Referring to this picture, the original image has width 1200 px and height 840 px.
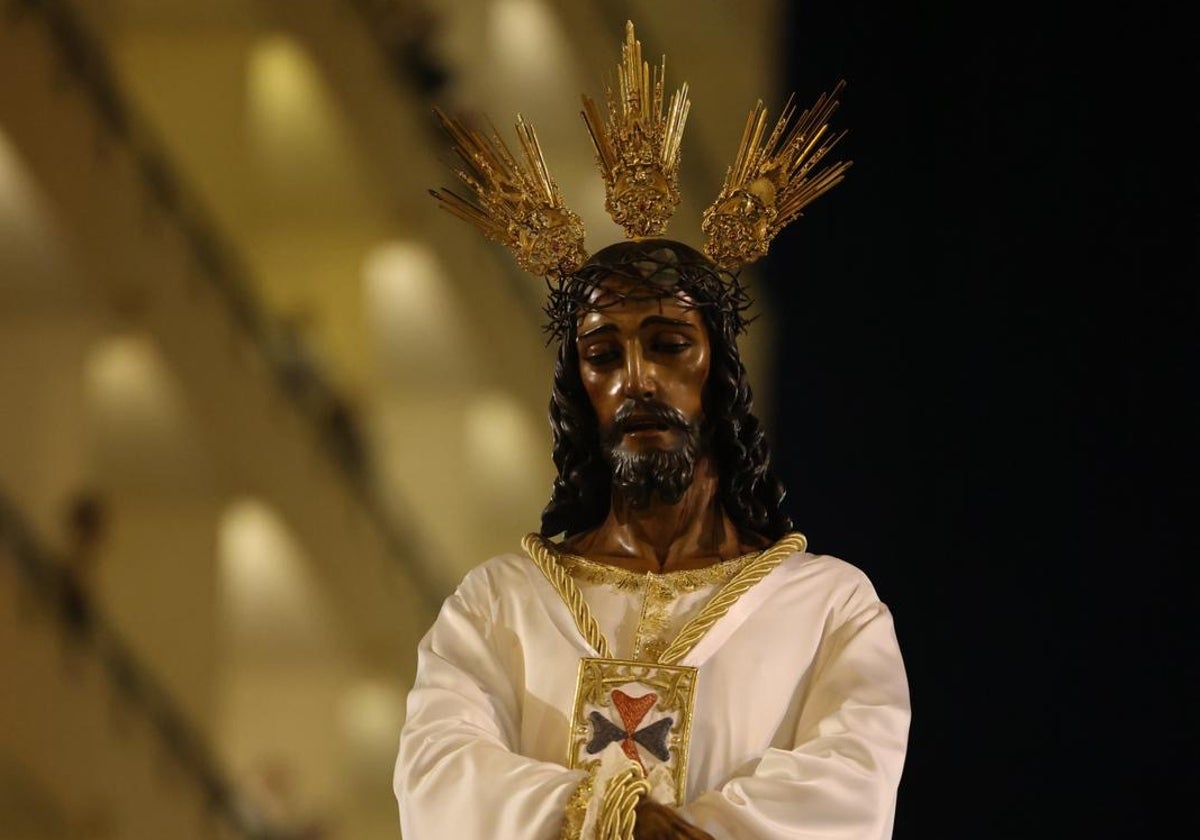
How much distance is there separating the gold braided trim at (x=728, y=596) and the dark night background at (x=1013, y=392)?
110 cm

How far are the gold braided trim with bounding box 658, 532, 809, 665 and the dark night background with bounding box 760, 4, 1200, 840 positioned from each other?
110cm

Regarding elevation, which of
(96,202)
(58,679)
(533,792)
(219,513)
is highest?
(96,202)

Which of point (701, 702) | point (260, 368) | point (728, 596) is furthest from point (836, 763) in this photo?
point (260, 368)

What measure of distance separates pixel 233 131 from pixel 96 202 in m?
0.38

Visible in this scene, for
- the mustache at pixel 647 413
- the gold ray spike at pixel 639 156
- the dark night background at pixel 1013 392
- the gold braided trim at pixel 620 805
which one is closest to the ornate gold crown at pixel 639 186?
the gold ray spike at pixel 639 156

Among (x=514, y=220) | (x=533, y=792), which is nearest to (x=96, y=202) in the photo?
(x=514, y=220)

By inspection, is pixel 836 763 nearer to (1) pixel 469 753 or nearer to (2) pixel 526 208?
(1) pixel 469 753

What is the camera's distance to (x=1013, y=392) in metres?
3.73

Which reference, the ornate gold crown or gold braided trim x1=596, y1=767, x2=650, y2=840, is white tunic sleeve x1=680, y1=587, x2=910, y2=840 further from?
the ornate gold crown

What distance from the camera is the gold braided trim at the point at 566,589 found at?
2543 mm

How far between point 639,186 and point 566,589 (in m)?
0.59

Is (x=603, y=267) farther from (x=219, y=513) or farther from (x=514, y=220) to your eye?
(x=219, y=513)

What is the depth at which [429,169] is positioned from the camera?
15.4 feet

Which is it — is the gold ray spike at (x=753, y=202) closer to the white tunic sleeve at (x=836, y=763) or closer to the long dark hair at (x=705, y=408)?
the long dark hair at (x=705, y=408)
